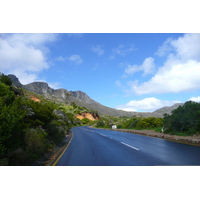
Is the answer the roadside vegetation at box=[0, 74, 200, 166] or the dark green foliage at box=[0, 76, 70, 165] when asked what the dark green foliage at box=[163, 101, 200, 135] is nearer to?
the roadside vegetation at box=[0, 74, 200, 166]

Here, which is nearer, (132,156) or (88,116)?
(132,156)

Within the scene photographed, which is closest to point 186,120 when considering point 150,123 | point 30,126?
point 150,123

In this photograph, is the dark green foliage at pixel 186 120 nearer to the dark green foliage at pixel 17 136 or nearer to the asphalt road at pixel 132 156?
the asphalt road at pixel 132 156

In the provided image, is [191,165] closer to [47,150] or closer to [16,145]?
[16,145]

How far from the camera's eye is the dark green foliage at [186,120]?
1703cm

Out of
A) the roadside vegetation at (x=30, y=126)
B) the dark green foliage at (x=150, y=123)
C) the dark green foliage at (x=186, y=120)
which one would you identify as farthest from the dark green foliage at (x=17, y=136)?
the dark green foliage at (x=150, y=123)

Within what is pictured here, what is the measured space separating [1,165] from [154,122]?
27.6 m

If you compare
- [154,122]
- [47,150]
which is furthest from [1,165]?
[154,122]

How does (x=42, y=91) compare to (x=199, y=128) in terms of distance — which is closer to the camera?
(x=199, y=128)

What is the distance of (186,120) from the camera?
59.3 ft

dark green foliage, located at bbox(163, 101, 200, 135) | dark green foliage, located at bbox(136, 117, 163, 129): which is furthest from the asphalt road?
dark green foliage, located at bbox(136, 117, 163, 129)

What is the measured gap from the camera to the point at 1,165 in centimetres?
607

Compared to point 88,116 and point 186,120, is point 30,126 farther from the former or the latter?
point 88,116

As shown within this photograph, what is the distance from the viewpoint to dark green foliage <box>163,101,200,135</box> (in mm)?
17031
